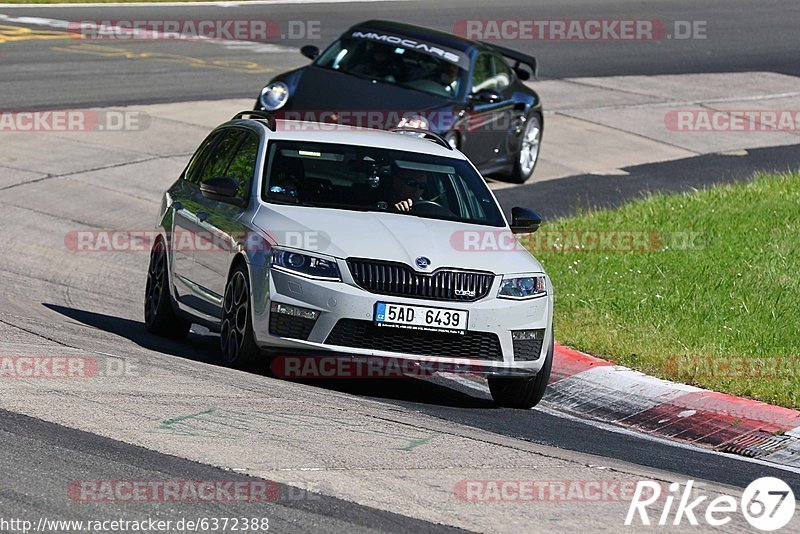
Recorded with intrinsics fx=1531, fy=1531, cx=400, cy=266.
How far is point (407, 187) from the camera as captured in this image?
33.0ft

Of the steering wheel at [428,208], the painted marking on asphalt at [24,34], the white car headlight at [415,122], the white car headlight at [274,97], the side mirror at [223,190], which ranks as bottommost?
the painted marking on asphalt at [24,34]

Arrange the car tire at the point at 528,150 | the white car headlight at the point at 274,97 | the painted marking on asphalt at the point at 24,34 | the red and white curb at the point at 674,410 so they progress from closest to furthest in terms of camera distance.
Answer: the red and white curb at the point at 674,410 < the white car headlight at the point at 274,97 < the car tire at the point at 528,150 < the painted marking on asphalt at the point at 24,34

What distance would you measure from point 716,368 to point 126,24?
20.6 metres

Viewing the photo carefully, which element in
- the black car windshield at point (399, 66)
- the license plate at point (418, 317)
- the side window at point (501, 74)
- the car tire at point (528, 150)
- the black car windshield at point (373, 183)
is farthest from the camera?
the car tire at point (528, 150)

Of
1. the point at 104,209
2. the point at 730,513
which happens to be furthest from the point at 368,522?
the point at 104,209

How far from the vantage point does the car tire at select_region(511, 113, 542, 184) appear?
750 inches

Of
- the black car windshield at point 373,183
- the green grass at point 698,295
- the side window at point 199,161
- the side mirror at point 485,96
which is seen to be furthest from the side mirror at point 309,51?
the black car windshield at point 373,183

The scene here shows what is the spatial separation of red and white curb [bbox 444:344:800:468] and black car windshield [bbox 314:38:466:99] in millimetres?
7489

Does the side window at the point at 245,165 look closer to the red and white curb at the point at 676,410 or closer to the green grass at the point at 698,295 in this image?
the red and white curb at the point at 676,410

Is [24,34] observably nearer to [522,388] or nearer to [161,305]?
[161,305]

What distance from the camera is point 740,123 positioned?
81.7 ft

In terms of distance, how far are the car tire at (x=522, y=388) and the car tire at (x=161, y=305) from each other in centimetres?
244

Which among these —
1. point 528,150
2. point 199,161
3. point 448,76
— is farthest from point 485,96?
point 199,161

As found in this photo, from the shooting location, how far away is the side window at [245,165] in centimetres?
1002
